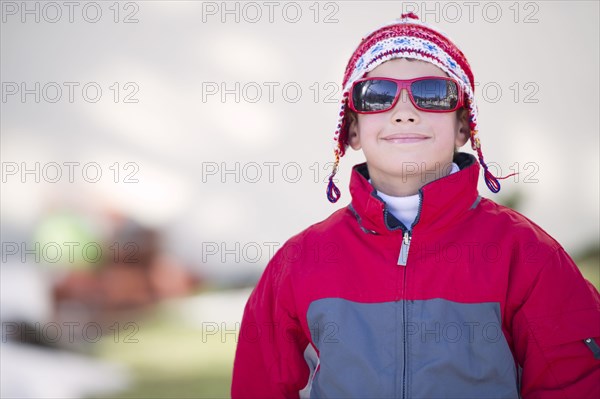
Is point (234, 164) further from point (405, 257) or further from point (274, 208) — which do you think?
point (405, 257)

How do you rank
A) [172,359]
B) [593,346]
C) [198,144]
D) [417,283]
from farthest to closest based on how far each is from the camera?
[198,144] < [172,359] < [417,283] < [593,346]

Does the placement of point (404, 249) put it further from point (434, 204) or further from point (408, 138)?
point (408, 138)

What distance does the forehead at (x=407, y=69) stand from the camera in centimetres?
159

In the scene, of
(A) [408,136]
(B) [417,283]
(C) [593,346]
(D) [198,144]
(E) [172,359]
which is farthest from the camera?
(D) [198,144]

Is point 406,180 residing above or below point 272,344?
above

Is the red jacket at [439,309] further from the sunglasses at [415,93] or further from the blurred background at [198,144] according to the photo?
the blurred background at [198,144]

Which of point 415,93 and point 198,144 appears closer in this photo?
point 415,93

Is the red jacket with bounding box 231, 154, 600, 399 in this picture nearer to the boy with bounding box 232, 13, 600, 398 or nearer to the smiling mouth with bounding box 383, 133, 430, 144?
the boy with bounding box 232, 13, 600, 398

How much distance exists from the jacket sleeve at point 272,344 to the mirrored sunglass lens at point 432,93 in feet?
1.62

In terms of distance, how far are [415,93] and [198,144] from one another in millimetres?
1916

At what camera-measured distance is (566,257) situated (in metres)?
1.47

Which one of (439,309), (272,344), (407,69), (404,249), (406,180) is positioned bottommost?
(272,344)

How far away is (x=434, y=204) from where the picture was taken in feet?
4.88

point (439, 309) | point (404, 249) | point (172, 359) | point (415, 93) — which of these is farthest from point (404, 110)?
point (172, 359)
